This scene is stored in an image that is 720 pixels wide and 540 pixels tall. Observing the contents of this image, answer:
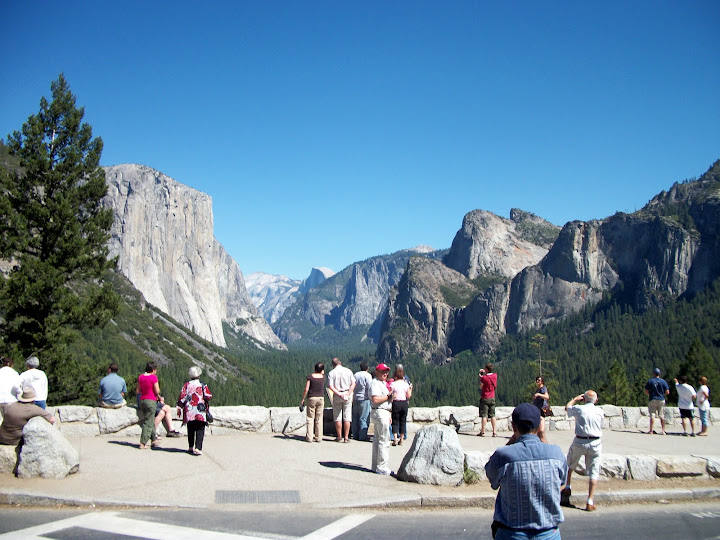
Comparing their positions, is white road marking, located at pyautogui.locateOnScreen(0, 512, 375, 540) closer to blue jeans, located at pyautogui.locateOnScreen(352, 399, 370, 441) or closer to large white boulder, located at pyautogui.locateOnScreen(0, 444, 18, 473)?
large white boulder, located at pyautogui.locateOnScreen(0, 444, 18, 473)

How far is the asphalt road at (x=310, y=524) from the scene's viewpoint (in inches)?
333

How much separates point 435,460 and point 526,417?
6.01 metres

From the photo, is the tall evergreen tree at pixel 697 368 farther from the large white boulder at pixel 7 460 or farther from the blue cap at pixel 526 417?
the large white boulder at pixel 7 460

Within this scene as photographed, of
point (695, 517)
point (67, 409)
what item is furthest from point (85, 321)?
point (695, 517)

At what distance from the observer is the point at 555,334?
199 metres

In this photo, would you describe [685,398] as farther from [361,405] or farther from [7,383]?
[7,383]

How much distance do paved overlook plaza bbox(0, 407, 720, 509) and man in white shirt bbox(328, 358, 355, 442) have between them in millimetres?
510

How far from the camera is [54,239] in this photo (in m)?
23.9

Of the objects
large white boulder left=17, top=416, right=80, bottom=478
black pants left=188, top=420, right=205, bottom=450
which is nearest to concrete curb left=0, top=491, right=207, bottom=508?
large white boulder left=17, top=416, right=80, bottom=478

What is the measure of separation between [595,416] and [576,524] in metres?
1.90

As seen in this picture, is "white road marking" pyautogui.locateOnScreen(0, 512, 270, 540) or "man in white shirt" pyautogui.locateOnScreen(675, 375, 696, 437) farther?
"man in white shirt" pyautogui.locateOnScreen(675, 375, 696, 437)

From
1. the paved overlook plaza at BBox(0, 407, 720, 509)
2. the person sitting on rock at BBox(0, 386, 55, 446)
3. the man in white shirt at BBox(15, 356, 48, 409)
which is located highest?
the man in white shirt at BBox(15, 356, 48, 409)

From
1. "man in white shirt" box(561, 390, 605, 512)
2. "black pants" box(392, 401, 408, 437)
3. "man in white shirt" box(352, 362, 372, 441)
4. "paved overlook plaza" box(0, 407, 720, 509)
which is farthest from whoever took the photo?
"man in white shirt" box(352, 362, 372, 441)

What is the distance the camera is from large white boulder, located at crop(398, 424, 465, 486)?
37.1 ft
